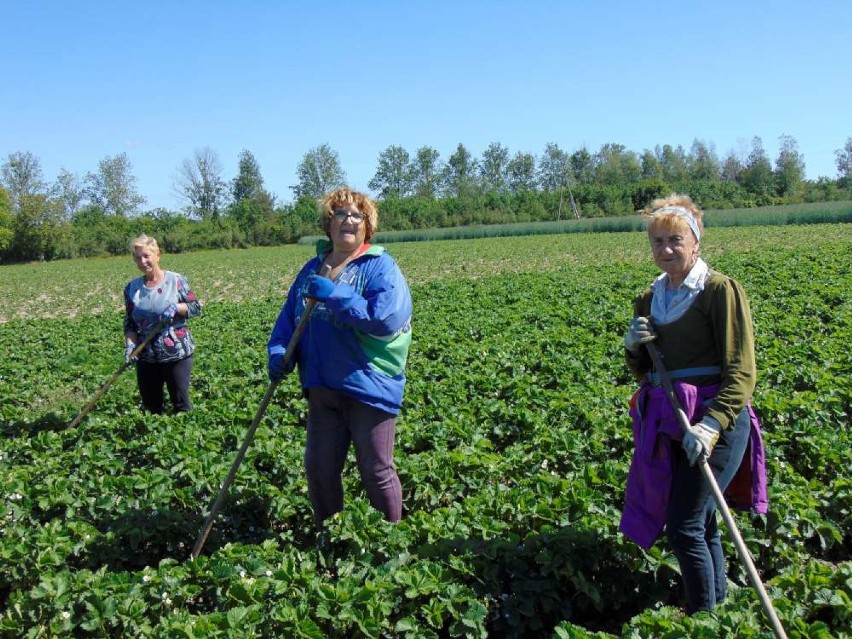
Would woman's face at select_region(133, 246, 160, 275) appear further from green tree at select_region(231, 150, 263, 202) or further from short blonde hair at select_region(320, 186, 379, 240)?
green tree at select_region(231, 150, 263, 202)

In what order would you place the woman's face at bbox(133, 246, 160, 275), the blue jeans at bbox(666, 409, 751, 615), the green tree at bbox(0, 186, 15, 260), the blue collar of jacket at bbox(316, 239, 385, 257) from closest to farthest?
the blue jeans at bbox(666, 409, 751, 615) < the blue collar of jacket at bbox(316, 239, 385, 257) < the woman's face at bbox(133, 246, 160, 275) < the green tree at bbox(0, 186, 15, 260)

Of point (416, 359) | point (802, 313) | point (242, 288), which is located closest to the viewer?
point (416, 359)

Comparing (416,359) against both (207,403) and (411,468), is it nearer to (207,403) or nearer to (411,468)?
(207,403)

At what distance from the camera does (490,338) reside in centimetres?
1048

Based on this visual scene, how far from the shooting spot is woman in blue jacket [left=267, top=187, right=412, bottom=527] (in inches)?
146

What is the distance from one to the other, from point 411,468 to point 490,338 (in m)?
5.72

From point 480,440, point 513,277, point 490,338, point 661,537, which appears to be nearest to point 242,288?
point 513,277

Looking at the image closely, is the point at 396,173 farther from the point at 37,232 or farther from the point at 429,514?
the point at 429,514

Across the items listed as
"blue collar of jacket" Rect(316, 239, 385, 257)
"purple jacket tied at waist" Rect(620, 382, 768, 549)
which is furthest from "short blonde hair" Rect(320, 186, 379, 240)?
"purple jacket tied at waist" Rect(620, 382, 768, 549)

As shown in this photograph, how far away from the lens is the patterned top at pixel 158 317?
6.28 m

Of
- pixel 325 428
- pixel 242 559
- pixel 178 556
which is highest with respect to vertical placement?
pixel 325 428

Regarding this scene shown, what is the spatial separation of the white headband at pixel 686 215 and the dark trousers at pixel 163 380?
15.7 feet

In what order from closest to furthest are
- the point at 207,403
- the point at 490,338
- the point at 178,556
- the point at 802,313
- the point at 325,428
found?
the point at 325,428 → the point at 178,556 → the point at 207,403 → the point at 490,338 → the point at 802,313

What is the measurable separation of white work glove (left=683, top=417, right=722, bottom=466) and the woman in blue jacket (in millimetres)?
1534
